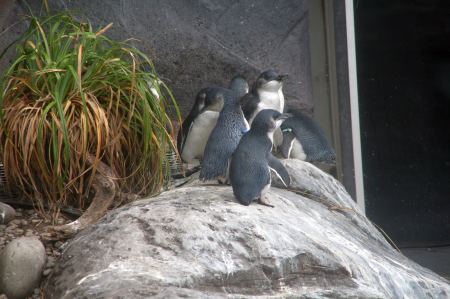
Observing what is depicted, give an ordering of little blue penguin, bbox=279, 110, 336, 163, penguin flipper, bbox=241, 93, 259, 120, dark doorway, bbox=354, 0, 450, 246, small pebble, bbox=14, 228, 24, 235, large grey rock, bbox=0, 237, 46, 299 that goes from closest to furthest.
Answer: large grey rock, bbox=0, 237, 46, 299 < small pebble, bbox=14, 228, 24, 235 < penguin flipper, bbox=241, 93, 259, 120 < little blue penguin, bbox=279, 110, 336, 163 < dark doorway, bbox=354, 0, 450, 246

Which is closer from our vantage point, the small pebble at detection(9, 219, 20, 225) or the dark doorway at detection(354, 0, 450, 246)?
the small pebble at detection(9, 219, 20, 225)

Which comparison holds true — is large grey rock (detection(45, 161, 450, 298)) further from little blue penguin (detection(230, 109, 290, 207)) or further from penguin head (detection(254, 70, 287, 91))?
penguin head (detection(254, 70, 287, 91))

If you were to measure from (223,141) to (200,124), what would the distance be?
73 cm

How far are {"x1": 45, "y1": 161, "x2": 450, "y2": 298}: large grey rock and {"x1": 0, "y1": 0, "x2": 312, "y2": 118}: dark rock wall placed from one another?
2.10m

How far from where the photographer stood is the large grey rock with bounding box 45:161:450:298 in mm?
3338

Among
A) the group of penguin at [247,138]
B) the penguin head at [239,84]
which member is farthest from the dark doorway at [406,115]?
the penguin head at [239,84]

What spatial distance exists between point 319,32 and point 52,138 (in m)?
2.78

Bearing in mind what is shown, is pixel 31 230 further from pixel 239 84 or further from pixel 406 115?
pixel 406 115

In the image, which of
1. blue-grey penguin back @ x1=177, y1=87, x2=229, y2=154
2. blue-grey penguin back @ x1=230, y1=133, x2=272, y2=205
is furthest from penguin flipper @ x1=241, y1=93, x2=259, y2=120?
blue-grey penguin back @ x1=230, y1=133, x2=272, y2=205

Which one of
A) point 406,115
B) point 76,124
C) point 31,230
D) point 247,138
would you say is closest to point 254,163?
point 247,138

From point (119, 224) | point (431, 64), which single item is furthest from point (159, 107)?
point (431, 64)

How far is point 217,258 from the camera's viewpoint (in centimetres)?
352

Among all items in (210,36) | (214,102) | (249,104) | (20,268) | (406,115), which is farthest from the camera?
(406,115)

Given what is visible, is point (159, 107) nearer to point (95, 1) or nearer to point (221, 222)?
point (221, 222)
